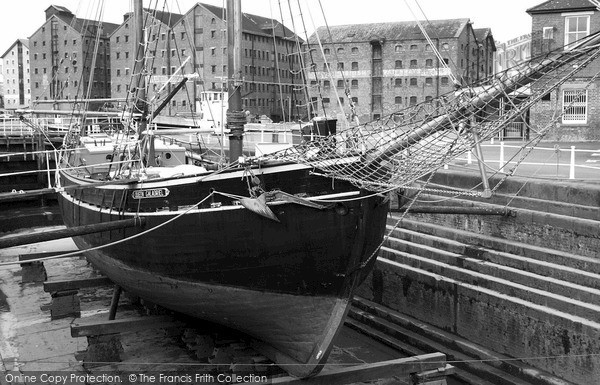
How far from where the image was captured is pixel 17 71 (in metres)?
105

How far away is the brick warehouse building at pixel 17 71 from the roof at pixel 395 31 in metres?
62.9

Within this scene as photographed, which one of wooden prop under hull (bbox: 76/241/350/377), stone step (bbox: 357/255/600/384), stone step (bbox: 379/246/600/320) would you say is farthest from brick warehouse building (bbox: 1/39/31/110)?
wooden prop under hull (bbox: 76/241/350/377)

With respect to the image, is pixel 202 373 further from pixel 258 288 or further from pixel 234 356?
pixel 258 288

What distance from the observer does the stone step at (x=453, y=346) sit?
11.5 meters

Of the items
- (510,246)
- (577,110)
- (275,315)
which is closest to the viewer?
(275,315)

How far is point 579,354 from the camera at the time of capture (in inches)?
427

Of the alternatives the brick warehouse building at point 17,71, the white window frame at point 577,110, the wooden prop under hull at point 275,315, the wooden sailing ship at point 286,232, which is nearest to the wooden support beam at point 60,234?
the wooden sailing ship at point 286,232

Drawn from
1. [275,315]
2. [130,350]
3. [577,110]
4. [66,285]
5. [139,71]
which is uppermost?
[139,71]

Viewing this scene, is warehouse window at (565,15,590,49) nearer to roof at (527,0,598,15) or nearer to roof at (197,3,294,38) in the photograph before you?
roof at (527,0,598,15)

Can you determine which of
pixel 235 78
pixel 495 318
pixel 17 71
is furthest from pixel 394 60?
pixel 17 71

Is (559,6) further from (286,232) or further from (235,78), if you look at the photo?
(286,232)

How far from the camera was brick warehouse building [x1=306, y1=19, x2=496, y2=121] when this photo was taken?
51281 millimetres

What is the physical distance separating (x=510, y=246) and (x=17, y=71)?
104 meters

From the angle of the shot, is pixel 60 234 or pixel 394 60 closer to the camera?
pixel 60 234
